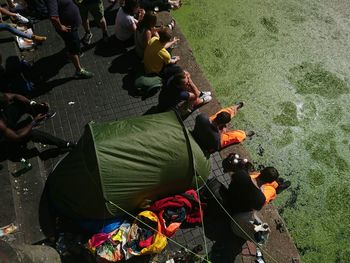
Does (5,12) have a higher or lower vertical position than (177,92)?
higher

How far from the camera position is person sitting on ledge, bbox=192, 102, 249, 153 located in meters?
4.91

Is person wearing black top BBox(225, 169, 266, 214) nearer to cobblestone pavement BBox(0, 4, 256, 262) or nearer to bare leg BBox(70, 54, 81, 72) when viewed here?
cobblestone pavement BBox(0, 4, 256, 262)

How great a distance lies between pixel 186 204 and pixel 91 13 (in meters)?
4.04

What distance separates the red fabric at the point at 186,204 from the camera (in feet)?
14.8

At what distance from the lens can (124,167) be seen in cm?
422

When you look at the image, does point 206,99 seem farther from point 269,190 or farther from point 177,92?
point 269,190

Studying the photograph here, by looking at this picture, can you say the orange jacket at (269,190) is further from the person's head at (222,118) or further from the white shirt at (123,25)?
the white shirt at (123,25)

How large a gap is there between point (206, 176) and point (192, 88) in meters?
1.56

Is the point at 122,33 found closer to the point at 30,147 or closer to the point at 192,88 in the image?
the point at 192,88

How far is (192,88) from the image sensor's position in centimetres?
555

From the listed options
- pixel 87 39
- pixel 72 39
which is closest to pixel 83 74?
pixel 72 39

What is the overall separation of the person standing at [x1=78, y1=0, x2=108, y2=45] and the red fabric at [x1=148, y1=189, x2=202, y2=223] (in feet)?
12.0

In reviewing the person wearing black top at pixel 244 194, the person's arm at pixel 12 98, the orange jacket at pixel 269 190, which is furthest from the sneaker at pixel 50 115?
the orange jacket at pixel 269 190

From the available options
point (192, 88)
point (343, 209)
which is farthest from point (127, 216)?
point (343, 209)
